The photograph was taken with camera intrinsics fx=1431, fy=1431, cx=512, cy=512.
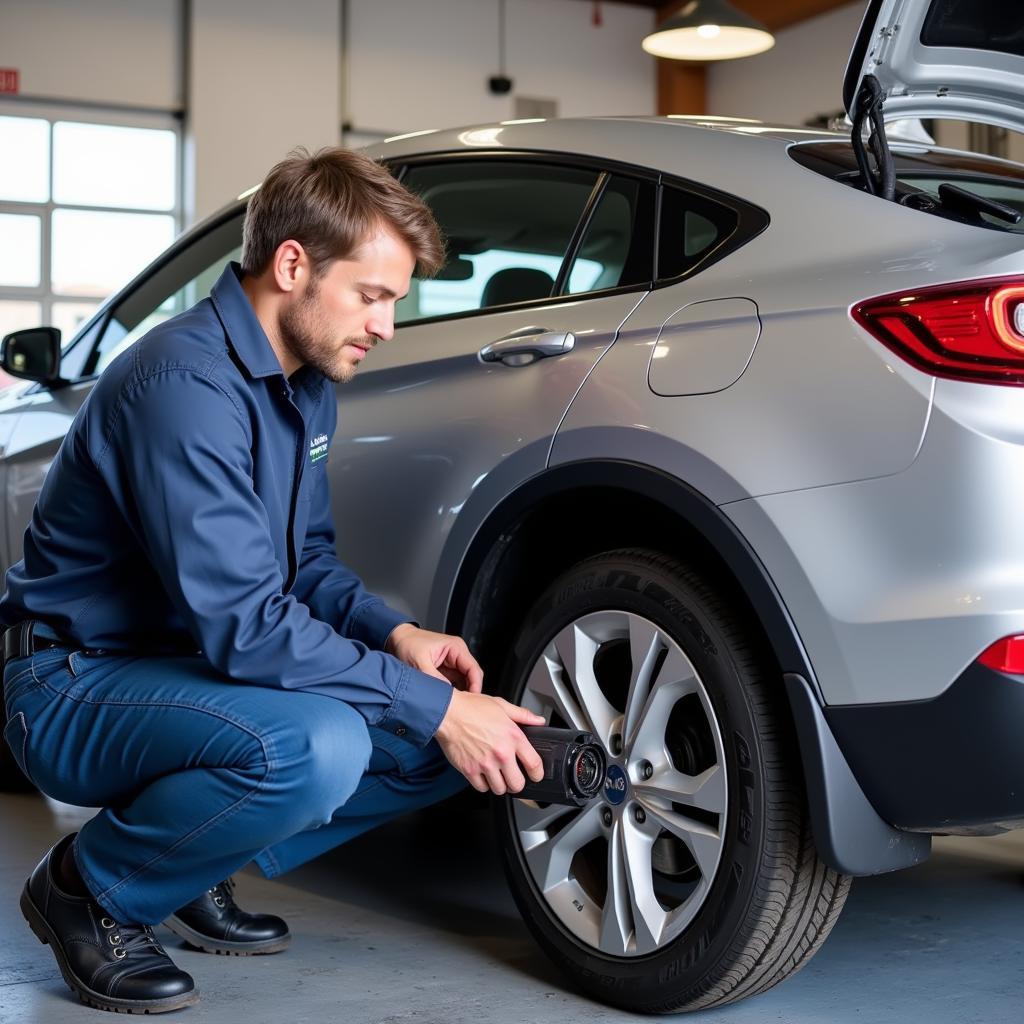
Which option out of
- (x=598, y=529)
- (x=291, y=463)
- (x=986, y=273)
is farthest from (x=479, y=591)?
(x=986, y=273)

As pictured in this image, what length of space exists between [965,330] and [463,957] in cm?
Result: 131

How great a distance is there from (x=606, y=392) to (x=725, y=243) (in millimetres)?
288

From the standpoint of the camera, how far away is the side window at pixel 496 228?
2.53 m

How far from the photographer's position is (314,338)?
7.07 ft

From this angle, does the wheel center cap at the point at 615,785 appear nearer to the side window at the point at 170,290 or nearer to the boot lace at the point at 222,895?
the boot lace at the point at 222,895

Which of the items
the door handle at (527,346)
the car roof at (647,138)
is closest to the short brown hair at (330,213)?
the door handle at (527,346)

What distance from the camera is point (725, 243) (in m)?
2.16

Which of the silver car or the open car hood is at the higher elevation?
the open car hood

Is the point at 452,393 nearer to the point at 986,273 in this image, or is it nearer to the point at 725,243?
the point at 725,243

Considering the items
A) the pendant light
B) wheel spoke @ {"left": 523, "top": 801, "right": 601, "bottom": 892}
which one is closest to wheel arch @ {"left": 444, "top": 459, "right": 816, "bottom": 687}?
wheel spoke @ {"left": 523, "top": 801, "right": 601, "bottom": 892}

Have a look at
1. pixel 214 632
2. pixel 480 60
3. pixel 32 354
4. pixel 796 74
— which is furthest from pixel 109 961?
pixel 480 60

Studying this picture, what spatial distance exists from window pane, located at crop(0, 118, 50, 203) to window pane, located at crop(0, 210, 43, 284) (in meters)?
0.17

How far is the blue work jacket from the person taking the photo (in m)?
1.96

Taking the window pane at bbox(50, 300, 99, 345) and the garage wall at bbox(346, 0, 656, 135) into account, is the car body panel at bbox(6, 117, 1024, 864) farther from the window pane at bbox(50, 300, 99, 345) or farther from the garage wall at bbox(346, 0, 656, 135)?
the garage wall at bbox(346, 0, 656, 135)
